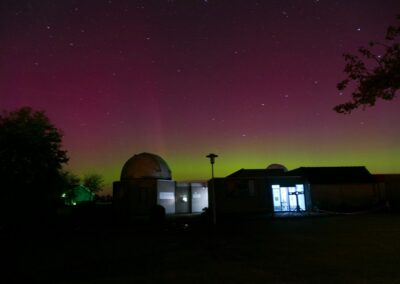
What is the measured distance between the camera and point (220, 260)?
1052cm

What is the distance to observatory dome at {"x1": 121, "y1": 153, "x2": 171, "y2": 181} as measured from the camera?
140ft

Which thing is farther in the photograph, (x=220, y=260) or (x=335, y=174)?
(x=335, y=174)

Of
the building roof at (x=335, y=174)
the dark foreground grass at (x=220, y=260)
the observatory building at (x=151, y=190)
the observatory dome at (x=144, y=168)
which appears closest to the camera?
the dark foreground grass at (x=220, y=260)

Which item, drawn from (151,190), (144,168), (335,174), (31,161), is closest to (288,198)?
(335,174)

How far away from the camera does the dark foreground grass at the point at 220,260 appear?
27.8 ft

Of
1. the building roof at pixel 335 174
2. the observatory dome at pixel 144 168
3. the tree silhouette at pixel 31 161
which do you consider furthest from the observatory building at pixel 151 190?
the building roof at pixel 335 174

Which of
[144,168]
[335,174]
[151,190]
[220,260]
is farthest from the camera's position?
[144,168]

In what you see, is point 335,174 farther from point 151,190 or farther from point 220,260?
point 220,260

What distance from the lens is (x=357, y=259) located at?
1018 cm

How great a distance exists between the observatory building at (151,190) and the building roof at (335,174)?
13.7 metres

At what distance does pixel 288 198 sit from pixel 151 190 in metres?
15.6

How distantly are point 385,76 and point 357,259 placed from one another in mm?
Answer: 5992

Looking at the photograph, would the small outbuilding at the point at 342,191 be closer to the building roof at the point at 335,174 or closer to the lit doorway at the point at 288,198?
the building roof at the point at 335,174

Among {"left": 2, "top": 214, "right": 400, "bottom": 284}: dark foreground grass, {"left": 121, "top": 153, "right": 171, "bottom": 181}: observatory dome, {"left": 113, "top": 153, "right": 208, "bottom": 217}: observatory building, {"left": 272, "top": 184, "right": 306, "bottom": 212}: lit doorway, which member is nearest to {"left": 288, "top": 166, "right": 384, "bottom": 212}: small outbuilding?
{"left": 272, "top": 184, "right": 306, "bottom": 212}: lit doorway
